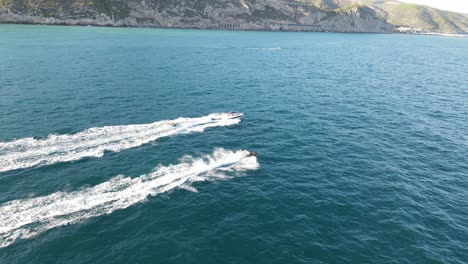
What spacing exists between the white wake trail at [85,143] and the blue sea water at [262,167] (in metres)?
1.55

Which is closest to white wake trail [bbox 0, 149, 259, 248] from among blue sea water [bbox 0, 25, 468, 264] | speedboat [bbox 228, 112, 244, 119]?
blue sea water [bbox 0, 25, 468, 264]

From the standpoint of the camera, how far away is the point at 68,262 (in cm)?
2956

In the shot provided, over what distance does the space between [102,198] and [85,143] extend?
18300 mm

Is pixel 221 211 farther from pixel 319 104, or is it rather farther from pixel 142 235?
pixel 319 104

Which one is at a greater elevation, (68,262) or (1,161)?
(1,161)

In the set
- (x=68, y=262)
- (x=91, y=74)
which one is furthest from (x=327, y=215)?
(x=91, y=74)

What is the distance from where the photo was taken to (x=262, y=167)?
50.6 m

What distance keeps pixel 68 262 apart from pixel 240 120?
47.1m

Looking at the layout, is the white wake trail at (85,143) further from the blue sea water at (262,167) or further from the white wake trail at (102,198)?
the white wake trail at (102,198)

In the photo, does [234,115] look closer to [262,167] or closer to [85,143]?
[262,167]

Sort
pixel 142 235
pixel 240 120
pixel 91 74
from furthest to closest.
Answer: pixel 91 74 → pixel 240 120 → pixel 142 235

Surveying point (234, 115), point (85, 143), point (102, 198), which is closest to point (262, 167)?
point (234, 115)

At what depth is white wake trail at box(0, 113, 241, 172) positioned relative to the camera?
47.1m

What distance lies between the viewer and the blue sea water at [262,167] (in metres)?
33.2
